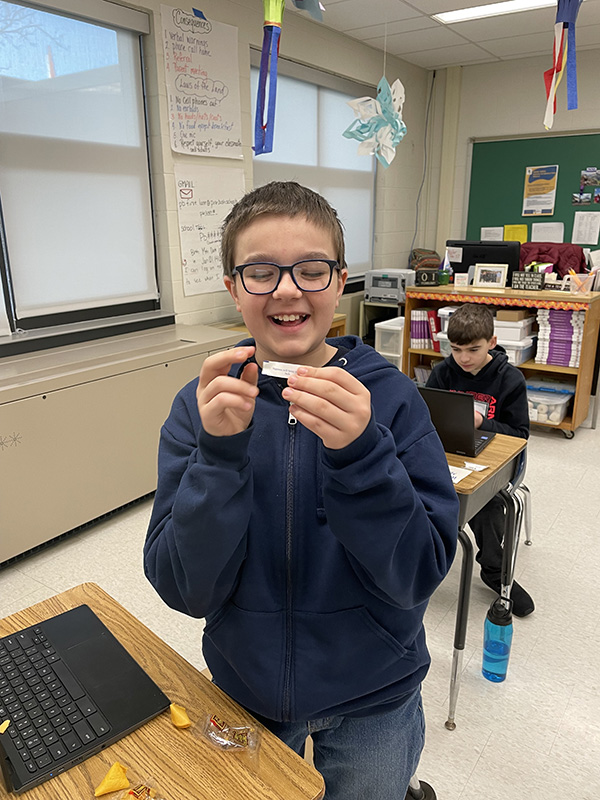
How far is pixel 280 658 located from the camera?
2.75ft

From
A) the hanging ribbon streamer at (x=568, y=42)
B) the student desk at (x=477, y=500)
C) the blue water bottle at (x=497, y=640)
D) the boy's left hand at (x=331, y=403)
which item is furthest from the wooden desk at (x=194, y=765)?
the hanging ribbon streamer at (x=568, y=42)

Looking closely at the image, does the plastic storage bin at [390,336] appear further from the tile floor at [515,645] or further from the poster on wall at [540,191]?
the poster on wall at [540,191]

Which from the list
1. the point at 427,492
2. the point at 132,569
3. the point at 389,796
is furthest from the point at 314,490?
the point at 132,569

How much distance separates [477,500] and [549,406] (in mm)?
2518

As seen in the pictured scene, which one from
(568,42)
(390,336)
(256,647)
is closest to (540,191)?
(390,336)

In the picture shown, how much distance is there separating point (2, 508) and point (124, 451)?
24.7 inches

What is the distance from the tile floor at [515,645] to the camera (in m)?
1.60

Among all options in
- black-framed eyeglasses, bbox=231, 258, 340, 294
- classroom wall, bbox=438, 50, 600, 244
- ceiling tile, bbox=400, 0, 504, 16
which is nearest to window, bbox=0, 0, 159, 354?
ceiling tile, bbox=400, 0, 504, 16

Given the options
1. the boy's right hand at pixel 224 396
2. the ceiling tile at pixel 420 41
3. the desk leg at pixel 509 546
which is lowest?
the desk leg at pixel 509 546

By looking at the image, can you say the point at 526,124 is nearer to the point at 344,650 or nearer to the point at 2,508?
the point at 2,508

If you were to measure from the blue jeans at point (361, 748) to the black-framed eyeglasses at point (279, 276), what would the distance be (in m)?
0.66

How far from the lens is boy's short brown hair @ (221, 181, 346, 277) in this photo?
846mm

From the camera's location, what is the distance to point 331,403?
26.5 inches

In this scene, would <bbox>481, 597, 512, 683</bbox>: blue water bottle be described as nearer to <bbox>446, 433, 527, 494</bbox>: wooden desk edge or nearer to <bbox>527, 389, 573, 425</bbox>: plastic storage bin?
<bbox>446, 433, 527, 494</bbox>: wooden desk edge
